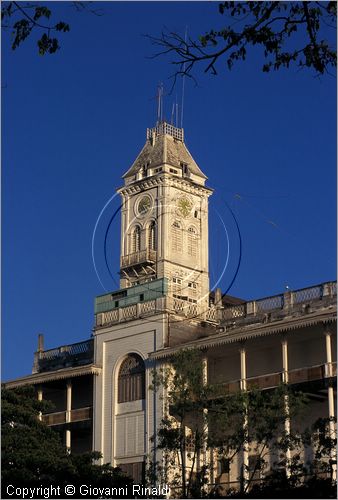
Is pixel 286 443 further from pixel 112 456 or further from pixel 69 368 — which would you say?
pixel 69 368

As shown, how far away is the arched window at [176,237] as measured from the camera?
53.8m

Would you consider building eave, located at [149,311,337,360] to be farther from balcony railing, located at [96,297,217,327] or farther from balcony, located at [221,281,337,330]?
balcony railing, located at [96,297,217,327]

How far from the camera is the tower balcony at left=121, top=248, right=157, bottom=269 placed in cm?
5356

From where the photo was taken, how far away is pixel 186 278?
175 ft

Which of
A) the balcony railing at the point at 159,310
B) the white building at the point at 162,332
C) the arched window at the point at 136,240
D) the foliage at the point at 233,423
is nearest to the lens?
the foliage at the point at 233,423

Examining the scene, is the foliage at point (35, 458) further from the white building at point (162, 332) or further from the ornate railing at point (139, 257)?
the ornate railing at point (139, 257)

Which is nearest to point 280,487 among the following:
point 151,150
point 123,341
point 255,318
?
point 255,318

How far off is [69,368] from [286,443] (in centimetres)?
2004

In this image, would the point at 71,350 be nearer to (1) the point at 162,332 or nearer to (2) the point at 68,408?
(2) the point at 68,408

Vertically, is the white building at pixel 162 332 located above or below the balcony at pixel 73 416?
above

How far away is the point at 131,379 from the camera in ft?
164

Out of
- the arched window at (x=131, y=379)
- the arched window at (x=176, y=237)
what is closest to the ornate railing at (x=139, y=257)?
the arched window at (x=176, y=237)

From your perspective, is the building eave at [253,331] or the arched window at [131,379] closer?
the building eave at [253,331]

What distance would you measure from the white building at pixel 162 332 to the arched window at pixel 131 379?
5 cm
